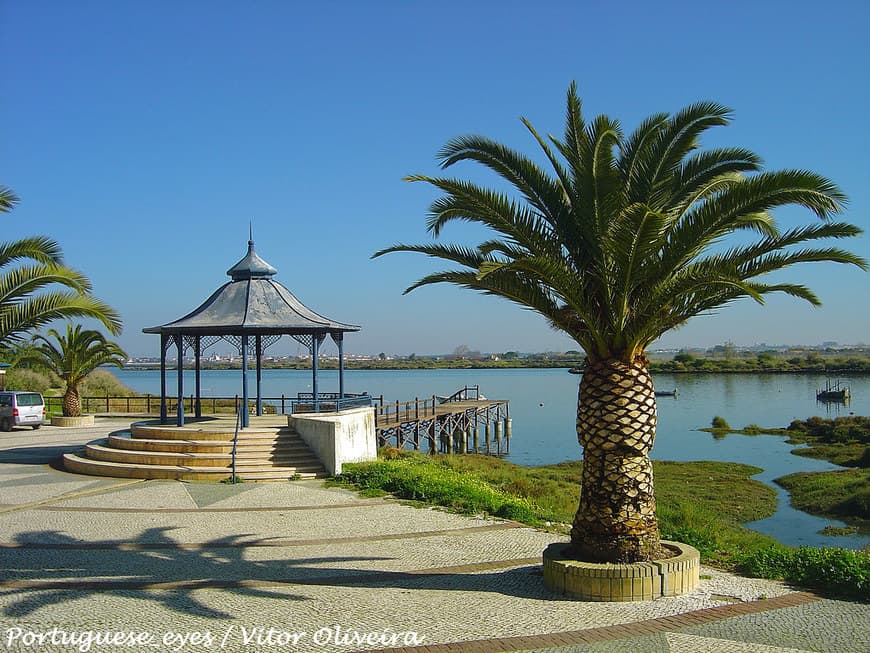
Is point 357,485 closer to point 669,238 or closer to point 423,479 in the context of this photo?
point 423,479

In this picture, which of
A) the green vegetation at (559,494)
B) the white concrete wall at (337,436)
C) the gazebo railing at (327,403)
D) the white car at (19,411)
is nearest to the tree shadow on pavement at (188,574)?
the green vegetation at (559,494)

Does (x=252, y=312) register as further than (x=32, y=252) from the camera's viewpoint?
Yes

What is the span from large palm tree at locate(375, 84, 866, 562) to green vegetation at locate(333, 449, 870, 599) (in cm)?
208

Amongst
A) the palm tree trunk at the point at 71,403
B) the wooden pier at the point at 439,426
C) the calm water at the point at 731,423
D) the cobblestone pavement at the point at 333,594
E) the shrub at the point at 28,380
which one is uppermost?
the shrub at the point at 28,380

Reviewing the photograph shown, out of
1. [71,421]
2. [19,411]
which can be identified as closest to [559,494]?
[71,421]

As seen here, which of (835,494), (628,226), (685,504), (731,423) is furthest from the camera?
(731,423)

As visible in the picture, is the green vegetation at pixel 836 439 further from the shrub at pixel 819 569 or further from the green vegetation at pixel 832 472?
the shrub at pixel 819 569

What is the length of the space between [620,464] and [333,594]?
3.41m

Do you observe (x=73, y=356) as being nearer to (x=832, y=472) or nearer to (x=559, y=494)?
(x=559, y=494)

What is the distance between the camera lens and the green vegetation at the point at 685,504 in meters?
8.94

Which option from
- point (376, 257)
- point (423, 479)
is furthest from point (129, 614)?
point (423, 479)

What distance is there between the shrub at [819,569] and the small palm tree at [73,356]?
87.5 ft

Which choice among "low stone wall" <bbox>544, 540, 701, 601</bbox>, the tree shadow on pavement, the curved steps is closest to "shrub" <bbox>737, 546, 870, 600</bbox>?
"low stone wall" <bbox>544, 540, 701, 601</bbox>

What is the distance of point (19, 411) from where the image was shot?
28562 mm
